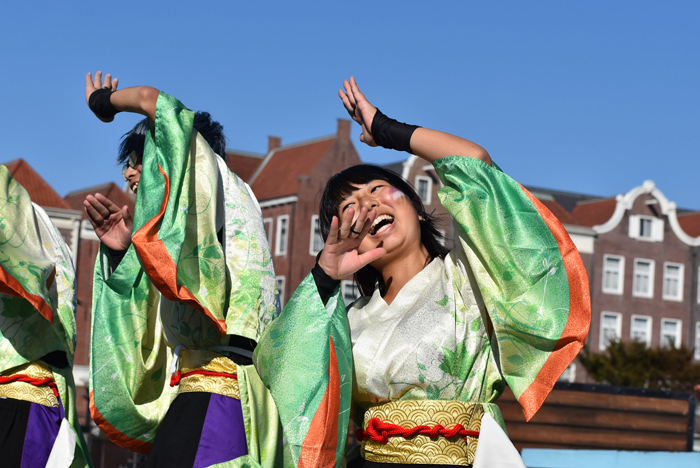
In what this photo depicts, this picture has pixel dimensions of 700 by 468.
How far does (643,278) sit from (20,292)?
32.6 metres

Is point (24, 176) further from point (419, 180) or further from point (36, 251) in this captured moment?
point (36, 251)

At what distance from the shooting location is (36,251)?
4.27 metres

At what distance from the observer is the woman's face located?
301 centimetres

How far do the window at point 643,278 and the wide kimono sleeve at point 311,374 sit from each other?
32.9m

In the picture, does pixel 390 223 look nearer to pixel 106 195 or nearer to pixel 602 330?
pixel 106 195

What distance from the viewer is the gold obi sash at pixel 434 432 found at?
109 inches

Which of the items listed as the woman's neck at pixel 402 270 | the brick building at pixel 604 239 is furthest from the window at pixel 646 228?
the woman's neck at pixel 402 270

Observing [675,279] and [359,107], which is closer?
[359,107]

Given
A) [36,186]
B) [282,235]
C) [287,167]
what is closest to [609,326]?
[282,235]

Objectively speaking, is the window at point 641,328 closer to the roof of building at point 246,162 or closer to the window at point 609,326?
the window at point 609,326

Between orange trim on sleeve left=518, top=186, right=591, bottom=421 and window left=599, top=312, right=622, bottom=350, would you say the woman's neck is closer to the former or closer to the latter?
orange trim on sleeve left=518, top=186, right=591, bottom=421

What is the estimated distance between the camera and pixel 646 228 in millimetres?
34438

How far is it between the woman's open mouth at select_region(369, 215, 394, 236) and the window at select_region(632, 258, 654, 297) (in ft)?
107

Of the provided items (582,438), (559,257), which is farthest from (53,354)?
(582,438)
